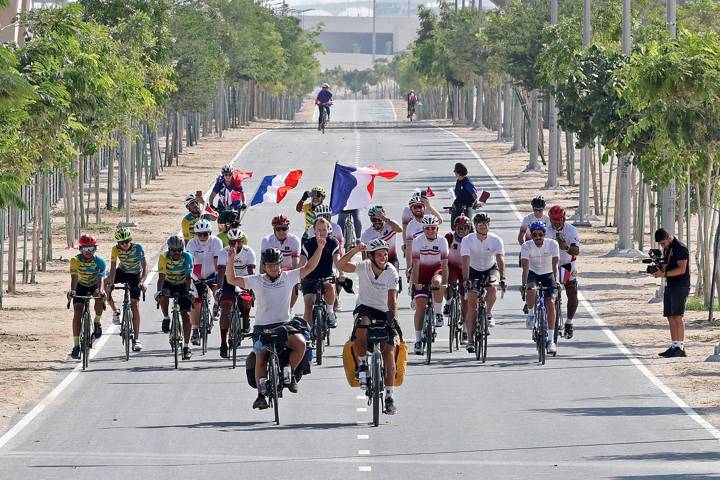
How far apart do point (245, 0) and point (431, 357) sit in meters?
74.7

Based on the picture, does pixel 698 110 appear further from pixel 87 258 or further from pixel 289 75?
pixel 289 75

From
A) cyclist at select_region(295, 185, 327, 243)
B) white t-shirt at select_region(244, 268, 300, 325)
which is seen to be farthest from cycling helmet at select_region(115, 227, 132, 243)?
white t-shirt at select_region(244, 268, 300, 325)

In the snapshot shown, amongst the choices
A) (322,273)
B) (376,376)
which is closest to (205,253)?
(322,273)

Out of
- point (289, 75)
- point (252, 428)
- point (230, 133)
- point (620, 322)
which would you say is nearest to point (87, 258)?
point (252, 428)

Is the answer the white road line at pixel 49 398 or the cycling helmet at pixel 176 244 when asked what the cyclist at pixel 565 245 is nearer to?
the cycling helmet at pixel 176 244

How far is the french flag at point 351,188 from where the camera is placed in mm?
32125

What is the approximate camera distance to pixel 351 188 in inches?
1277

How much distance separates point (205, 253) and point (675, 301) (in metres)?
6.50

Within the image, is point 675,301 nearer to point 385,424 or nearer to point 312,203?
point 312,203

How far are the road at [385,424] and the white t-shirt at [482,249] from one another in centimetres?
134

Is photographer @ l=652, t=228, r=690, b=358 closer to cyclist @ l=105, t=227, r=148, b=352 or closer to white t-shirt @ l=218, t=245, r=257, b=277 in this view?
white t-shirt @ l=218, t=245, r=257, b=277

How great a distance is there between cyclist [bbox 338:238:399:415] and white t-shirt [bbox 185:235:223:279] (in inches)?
227

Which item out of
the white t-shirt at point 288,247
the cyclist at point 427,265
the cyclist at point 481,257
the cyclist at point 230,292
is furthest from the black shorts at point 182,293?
the cyclist at point 481,257

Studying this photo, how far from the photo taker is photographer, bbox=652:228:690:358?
84.3ft
